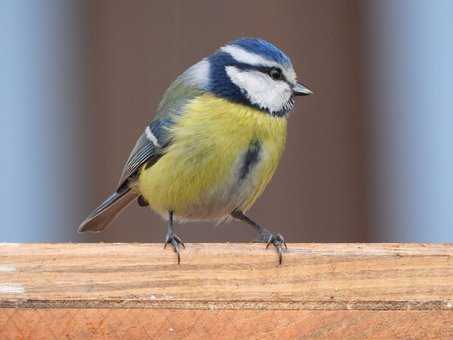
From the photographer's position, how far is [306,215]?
11.2 feet

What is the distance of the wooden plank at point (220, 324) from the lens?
5.83 ft

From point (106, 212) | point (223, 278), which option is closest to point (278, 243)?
point (223, 278)

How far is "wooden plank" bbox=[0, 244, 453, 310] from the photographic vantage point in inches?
71.1

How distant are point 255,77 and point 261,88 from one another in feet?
0.10

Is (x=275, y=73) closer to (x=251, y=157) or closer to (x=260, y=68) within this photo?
(x=260, y=68)

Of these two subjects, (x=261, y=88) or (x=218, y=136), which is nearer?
(x=218, y=136)

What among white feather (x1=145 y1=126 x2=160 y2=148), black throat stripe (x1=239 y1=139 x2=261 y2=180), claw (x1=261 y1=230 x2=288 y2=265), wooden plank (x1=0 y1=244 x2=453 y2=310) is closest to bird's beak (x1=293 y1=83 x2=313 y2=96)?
black throat stripe (x1=239 y1=139 x2=261 y2=180)

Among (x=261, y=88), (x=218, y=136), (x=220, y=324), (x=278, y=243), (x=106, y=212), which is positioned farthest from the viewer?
(x=106, y=212)

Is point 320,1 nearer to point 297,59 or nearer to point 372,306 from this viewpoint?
point 297,59

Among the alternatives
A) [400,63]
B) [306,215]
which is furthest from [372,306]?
[400,63]

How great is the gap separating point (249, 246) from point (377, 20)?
1.67 m

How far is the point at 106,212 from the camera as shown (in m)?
2.78

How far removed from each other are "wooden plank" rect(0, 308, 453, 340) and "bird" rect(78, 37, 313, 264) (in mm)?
563

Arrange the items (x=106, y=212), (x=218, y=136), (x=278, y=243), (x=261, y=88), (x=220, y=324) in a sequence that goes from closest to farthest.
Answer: (x=220, y=324) < (x=278, y=243) < (x=218, y=136) < (x=261, y=88) < (x=106, y=212)
